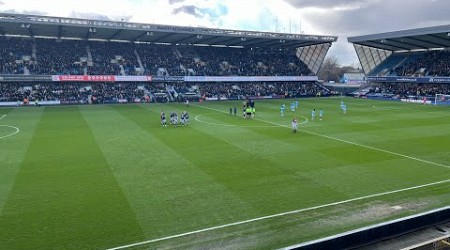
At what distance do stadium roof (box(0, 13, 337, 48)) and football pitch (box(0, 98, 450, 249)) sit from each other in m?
24.9

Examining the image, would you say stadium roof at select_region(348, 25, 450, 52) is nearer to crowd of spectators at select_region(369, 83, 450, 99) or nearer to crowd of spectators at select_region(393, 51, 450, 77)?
crowd of spectators at select_region(393, 51, 450, 77)

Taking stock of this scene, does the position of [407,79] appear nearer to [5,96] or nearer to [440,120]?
[440,120]

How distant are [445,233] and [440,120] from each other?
93.8 ft

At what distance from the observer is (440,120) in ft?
116

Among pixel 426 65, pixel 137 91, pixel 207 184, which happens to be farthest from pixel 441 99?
pixel 207 184

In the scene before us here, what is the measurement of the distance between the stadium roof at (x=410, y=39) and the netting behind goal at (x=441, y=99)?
28.2 feet

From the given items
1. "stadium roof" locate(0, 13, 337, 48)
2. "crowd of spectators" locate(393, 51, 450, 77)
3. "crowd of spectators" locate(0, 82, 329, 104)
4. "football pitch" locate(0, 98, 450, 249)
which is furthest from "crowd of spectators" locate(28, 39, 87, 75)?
"crowd of spectators" locate(393, 51, 450, 77)

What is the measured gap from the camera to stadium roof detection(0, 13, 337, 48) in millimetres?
48144

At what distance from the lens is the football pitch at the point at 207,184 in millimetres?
11148

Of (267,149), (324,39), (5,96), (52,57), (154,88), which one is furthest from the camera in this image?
(324,39)

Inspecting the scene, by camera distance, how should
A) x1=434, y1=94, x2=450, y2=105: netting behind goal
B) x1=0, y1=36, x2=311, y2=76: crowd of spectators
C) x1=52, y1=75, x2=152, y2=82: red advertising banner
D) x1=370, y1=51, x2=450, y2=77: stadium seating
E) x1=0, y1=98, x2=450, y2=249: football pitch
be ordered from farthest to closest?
x1=370, y1=51, x2=450, y2=77: stadium seating → x1=0, y1=36, x2=311, y2=76: crowd of spectators → x1=434, y1=94, x2=450, y2=105: netting behind goal → x1=52, y1=75, x2=152, y2=82: red advertising banner → x1=0, y1=98, x2=450, y2=249: football pitch

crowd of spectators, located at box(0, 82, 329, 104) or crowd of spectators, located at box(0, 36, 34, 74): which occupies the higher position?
crowd of spectators, located at box(0, 36, 34, 74)

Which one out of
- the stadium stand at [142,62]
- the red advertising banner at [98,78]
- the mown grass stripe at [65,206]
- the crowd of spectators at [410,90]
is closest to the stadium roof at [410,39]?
the crowd of spectators at [410,90]

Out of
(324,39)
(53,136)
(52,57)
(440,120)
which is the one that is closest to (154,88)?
(52,57)
